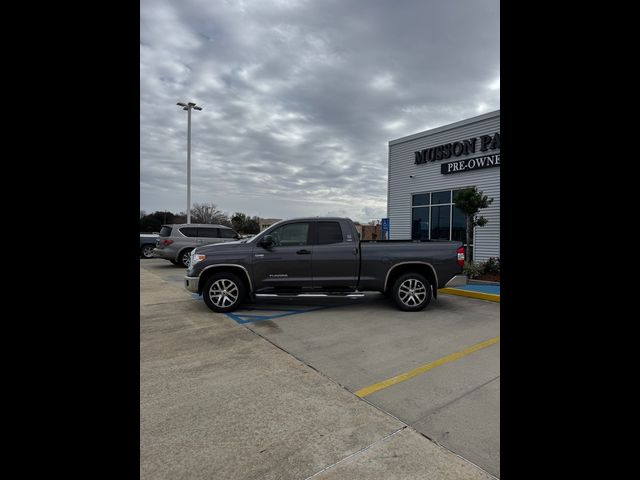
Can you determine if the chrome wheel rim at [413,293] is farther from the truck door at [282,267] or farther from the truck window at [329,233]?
the truck door at [282,267]

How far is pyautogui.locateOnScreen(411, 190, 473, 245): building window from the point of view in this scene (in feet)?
48.5

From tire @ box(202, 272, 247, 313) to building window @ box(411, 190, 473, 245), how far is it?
9201 mm

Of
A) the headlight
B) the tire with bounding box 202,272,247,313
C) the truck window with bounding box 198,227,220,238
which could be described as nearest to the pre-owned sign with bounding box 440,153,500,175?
the truck window with bounding box 198,227,220,238

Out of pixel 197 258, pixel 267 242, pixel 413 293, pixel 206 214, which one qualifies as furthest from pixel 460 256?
pixel 206 214

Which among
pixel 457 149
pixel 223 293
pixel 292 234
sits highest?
pixel 457 149

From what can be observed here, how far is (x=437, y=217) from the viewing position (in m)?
15.8

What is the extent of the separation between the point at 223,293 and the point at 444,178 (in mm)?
11748

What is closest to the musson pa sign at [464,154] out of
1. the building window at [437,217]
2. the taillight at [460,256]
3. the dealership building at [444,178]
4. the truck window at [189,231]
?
the dealership building at [444,178]

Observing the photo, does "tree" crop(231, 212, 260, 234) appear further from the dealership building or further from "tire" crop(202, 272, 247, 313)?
"tire" crop(202, 272, 247, 313)

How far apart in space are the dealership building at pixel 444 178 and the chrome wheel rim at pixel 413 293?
6.61 metres

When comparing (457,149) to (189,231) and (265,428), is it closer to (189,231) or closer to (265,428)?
(189,231)

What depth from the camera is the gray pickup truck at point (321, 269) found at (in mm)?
6707
